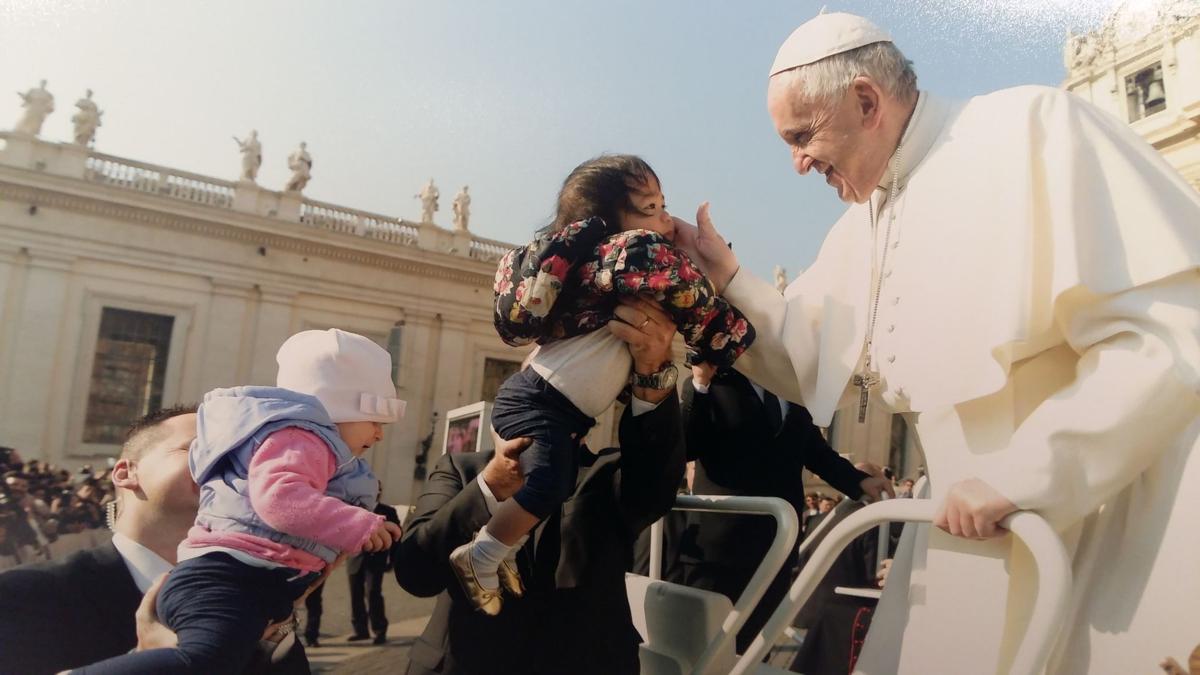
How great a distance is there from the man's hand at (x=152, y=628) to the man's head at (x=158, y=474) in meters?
0.27

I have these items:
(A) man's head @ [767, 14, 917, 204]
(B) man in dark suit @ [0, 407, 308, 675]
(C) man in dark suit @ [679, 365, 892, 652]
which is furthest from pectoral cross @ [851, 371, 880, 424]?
(B) man in dark suit @ [0, 407, 308, 675]

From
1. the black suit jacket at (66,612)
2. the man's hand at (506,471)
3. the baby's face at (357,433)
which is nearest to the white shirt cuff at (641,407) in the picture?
the man's hand at (506,471)

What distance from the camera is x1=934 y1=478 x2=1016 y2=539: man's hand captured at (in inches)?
48.3

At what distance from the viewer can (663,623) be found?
1773 millimetres

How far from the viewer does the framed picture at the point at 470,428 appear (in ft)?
15.4

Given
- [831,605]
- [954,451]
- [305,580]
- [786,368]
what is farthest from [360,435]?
[831,605]

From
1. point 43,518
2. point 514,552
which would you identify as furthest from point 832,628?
point 43,518

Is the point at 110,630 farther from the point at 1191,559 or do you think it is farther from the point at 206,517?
the point at 1191,559

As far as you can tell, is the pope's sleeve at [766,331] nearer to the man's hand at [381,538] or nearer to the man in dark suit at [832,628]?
the man's hand at [381,538]

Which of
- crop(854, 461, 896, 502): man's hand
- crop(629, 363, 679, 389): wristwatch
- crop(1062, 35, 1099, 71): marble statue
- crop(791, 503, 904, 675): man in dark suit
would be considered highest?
crop(1062, 35, 1099, 71): marble statue

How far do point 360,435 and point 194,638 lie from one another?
0.76m

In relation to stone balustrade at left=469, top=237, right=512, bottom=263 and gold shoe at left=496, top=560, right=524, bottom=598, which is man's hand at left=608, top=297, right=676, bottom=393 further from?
stone balustrade at left=469, top=237, right=512, bottom=263

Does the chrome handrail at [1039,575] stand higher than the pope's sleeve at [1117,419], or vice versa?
the pope's sleeve at [1117,419]

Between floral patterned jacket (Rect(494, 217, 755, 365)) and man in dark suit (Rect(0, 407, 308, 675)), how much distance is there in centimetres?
79
